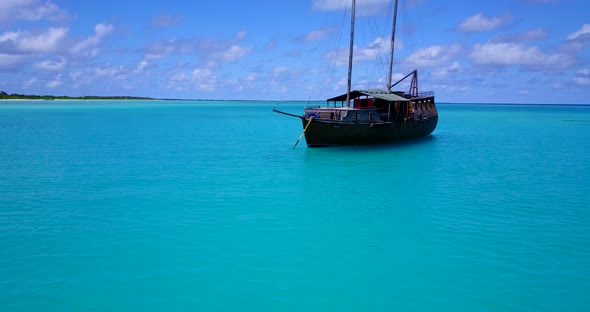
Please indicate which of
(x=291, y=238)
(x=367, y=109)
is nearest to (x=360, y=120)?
(x=367, y=109)

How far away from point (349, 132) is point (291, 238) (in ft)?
65.4

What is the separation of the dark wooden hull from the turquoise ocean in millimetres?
7131

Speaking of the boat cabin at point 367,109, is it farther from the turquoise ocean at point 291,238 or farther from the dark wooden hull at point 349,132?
the turquoise ocean at point 291,238

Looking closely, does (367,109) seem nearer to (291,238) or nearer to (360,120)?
(360,120)

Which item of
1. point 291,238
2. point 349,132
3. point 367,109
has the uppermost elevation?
point 367,109

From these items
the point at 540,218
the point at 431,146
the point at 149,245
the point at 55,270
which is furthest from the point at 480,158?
the point at 55,270

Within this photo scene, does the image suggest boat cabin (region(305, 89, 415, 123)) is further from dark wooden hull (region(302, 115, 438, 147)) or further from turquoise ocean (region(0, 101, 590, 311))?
turquoise ocean (region(0, 101, 590, 311))

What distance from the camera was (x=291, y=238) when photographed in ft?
41.7

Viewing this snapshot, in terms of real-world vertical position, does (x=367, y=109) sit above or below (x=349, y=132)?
above

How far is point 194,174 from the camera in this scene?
2270 centimetres

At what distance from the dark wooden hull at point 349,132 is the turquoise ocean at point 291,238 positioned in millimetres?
7131

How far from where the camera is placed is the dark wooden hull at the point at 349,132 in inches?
1214

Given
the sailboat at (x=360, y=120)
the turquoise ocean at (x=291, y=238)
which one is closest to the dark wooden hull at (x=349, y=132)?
the sailboat at (x=360, y=120)

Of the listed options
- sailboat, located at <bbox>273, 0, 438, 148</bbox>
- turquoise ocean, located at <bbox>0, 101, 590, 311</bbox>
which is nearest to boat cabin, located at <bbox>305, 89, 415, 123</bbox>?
sailboat, located at <bbox>273, 0, 438, 148</bbox>
